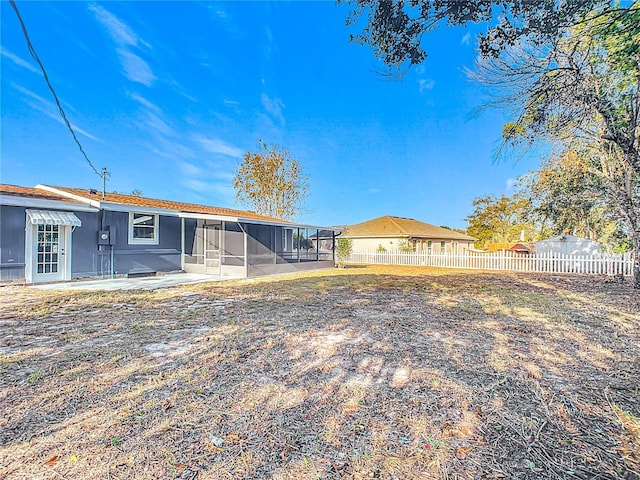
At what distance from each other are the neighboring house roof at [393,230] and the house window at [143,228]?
1701 cm

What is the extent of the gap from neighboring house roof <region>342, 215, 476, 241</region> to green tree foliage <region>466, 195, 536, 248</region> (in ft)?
23.2

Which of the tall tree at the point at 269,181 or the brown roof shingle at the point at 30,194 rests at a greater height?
the tall tree at the point at 269,181

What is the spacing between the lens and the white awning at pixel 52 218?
8986 mm

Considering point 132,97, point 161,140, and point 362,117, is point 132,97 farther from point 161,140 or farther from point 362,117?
point 362,117

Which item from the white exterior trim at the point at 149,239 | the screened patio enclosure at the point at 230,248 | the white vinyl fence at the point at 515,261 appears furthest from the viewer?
the white vinyl fence at the point at 515,261

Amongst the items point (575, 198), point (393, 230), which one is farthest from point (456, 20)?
point (393, 230)

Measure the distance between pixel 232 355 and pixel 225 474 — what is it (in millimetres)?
2081

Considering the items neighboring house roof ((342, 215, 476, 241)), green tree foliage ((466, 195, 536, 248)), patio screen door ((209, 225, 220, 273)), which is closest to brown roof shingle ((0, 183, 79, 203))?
patio screen door ((209, 225, 220, 273))

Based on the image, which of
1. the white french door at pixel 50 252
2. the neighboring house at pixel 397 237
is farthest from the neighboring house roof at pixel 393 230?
the white french door at pixel 50 252

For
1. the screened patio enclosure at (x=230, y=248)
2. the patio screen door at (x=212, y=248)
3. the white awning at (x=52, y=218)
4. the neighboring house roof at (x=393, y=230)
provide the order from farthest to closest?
the neighboring house roof at (x=393, y=230) < the patio screen door at (x=212, y=248) < the screened patio enclosure at (x=230, y=248) < the white awning at (x=52, y=218)

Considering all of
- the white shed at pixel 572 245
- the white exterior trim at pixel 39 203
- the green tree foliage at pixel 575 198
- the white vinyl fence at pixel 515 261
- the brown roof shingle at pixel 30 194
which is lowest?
the white vinyl fence at pixel 515 261

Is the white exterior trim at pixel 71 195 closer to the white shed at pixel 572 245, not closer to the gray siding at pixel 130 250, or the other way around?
the gray siding at pixel 130 250

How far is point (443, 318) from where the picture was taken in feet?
19.5

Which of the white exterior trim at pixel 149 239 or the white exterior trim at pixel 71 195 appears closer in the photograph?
the white exterior trim at pixel 71 195
